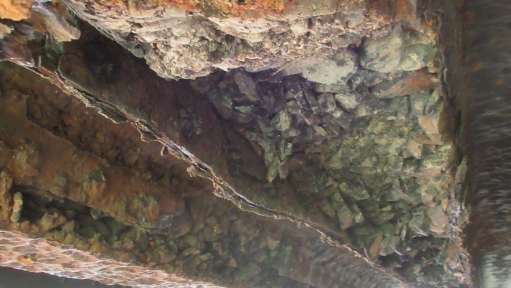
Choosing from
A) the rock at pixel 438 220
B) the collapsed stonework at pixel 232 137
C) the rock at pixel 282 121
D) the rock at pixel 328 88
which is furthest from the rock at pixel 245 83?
the rock at pixel 438 220

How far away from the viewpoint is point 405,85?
2.34 m

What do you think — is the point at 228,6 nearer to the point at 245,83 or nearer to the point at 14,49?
the point at 14,49

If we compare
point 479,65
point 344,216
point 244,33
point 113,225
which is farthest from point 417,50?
point 113,225

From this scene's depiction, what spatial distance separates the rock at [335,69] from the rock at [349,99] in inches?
7.1

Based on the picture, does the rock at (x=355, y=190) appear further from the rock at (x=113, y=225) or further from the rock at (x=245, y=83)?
the rock at (x=113, y=225)

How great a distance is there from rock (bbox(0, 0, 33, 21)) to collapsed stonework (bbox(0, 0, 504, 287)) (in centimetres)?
7

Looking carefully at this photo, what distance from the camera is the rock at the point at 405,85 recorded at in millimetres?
2262

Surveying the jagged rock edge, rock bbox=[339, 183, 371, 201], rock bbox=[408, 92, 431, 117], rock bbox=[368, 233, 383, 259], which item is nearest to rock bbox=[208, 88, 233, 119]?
the jagged rock edge

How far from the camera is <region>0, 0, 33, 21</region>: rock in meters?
1.06

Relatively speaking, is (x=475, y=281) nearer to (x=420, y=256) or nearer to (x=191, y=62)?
(x=420, y=256)

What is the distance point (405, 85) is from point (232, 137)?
1284 mm

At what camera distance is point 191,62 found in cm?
166

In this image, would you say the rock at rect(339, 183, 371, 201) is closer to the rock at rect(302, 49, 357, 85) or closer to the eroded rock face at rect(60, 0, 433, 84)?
the rock at rect(302, 49, 357, 85)

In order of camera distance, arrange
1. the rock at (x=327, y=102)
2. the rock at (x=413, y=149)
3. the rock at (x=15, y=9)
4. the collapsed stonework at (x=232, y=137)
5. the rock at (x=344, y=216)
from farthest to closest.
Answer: the rock at (x=344, y=216) < the rock at (x=413, y=149) < the rock at (x=327, y=102) < the collapsed stonework at (x=232, y=137) < the rock at (x=15, y=9)
